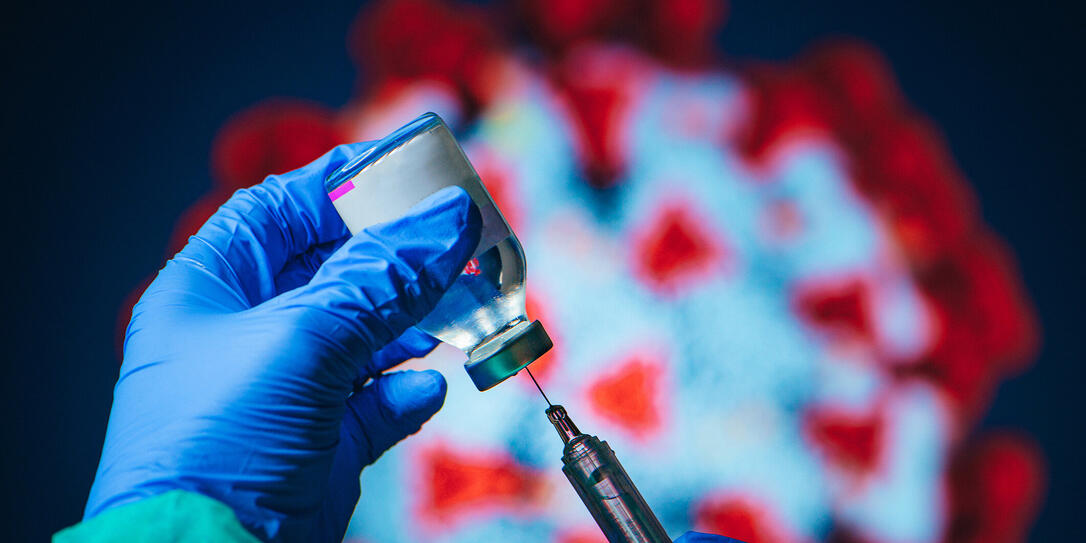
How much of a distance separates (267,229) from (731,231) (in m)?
0.78

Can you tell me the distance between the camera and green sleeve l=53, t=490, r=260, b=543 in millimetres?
474

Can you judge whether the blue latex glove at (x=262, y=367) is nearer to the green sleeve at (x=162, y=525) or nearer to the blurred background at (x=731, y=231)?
the green sleeve at (x=162, y=525)

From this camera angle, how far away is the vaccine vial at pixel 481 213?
610 mm

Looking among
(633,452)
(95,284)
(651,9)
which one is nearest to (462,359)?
(633,452)

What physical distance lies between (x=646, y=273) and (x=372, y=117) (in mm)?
562

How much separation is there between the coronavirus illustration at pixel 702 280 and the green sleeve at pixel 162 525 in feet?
1.84

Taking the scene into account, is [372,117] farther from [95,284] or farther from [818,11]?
[818,11]

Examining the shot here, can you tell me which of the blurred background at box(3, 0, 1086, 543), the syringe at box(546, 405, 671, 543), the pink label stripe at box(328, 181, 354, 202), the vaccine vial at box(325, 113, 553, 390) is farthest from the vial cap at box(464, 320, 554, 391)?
the blurred background at box(3, 0, 1086, 543)

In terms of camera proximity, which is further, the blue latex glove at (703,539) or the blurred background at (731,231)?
the blurred background at (731,231)

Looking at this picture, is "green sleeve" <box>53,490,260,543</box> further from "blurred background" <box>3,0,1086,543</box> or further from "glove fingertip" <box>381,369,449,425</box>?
"blurred background" <box>3,0,1086,543</box>

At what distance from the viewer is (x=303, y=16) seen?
1.02m

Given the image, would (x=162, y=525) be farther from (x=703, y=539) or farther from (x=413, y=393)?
(x=703, y=539)

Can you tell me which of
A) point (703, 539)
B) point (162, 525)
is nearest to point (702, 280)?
point (703, 539)

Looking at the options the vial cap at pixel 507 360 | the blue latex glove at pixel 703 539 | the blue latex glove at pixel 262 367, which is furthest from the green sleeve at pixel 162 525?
the blue latex glove at pixel 703 539
